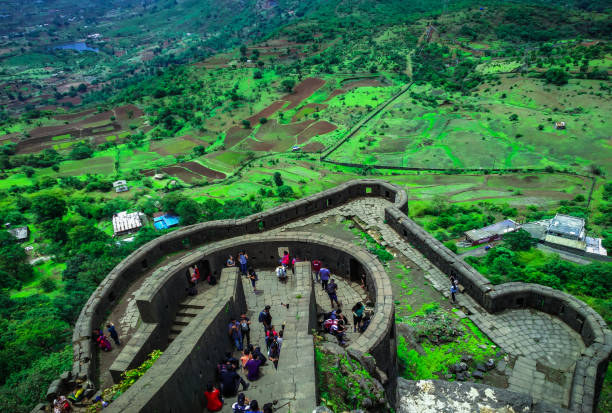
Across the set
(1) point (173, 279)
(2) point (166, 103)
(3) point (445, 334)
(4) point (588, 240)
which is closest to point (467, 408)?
(3) point (445, 334)

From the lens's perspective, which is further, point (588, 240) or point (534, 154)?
point (534, 154)

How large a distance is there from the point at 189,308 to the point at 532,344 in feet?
34.7

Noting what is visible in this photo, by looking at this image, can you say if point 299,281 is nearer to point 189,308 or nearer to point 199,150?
point 189,308

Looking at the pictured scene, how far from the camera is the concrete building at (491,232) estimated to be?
33.5m

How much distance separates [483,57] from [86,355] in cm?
9769

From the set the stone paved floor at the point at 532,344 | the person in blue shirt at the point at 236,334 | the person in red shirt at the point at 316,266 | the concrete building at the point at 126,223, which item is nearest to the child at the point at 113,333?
the person in blue shirt at the point at 236,334

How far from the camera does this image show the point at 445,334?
12.9 m

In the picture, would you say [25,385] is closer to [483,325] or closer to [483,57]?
[483,325]

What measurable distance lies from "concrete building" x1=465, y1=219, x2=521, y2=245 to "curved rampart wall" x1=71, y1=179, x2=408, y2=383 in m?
16.9

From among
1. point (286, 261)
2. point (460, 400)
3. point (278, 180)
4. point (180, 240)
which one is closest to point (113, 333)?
point (180, 240)

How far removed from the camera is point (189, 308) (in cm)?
1334

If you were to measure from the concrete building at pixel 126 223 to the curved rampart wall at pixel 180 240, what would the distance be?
27915 mm

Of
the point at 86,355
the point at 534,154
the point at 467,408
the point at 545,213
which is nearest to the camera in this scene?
the point at 467,408

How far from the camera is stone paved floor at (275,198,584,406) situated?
11.4 m
